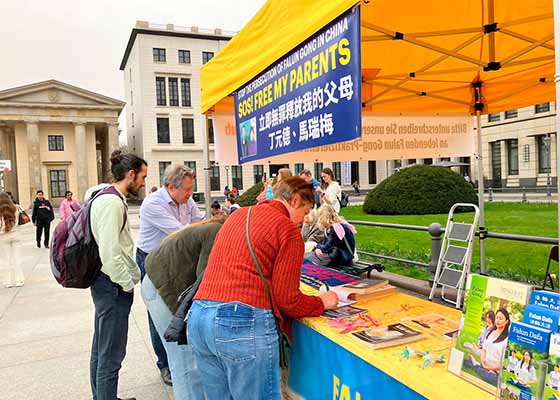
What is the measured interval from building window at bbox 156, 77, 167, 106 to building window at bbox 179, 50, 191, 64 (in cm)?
297

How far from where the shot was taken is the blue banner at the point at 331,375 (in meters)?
1.96

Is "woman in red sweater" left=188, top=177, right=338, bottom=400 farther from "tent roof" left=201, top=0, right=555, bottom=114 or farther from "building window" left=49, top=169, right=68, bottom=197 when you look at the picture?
"building window" left=49, top=169, right=68, bottom=197

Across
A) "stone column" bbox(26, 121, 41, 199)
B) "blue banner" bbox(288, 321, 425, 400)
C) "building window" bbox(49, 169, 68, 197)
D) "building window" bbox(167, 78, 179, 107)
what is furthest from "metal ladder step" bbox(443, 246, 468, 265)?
"building window" bbox(49, 169, 68, 197)

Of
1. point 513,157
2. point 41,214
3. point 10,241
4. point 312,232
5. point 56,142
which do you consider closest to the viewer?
point 312,232

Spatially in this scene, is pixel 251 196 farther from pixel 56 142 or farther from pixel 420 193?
pixel 56 142

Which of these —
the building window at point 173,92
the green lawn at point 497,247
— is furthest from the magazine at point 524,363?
the building window at point 173,92

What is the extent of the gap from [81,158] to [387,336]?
2019 inches

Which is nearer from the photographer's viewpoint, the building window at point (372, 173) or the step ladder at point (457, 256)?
the step ladder at point (457, 256)

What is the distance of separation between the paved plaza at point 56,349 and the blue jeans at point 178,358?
3.80 ft

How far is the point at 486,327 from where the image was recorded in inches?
63.9

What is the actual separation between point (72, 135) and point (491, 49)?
172 feet

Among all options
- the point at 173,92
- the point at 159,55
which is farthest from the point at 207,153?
the point at 159,55

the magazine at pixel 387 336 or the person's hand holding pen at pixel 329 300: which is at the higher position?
the person's hand holding pen at pixel 329 300

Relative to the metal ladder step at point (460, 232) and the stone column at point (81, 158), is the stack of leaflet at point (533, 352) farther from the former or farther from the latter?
the stone column at point (81, 158)
